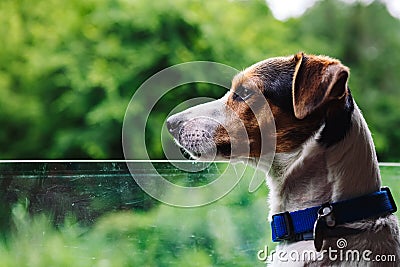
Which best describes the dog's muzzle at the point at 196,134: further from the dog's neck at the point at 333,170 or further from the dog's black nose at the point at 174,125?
the dog's neck at the point at 333,170

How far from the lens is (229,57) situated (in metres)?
2.02

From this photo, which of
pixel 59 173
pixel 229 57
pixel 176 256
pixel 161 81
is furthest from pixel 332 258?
pixel 229 57

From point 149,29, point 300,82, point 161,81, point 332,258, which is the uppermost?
point 149,29

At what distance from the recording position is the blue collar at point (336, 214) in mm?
861

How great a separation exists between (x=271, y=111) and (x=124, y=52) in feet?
4.25

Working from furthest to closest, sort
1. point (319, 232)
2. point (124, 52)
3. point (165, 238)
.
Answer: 1. point (124, 52)
2. point (165, 238)
3. point (319, 232)

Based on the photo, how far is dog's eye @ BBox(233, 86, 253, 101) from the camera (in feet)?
3.22

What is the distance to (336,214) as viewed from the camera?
86 cm

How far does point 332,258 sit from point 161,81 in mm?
799

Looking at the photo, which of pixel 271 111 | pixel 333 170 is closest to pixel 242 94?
pixel 271 111

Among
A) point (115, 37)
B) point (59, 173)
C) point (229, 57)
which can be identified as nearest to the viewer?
point (59, 173)

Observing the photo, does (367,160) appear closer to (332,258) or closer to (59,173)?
(332,258)

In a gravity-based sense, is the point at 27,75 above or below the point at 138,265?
above

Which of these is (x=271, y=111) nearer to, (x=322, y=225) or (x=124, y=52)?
(x=322, y=225)
